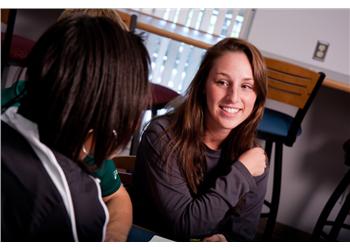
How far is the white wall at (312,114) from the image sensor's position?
2779 millimetres

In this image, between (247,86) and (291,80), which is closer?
(247,86)

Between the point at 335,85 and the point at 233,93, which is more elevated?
the point at 335,85

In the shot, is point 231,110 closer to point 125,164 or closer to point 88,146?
point 125,164

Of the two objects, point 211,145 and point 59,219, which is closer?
point 59,219

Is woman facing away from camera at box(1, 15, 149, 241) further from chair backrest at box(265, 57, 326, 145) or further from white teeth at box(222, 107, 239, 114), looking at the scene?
chair backrest at box(265, 57, 326, 145)

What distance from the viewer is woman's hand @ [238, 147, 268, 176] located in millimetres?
1413

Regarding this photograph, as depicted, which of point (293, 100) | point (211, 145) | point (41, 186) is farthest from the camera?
point (293, 100)

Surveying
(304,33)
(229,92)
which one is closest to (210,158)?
(229,92)

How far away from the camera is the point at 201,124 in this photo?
1488mm

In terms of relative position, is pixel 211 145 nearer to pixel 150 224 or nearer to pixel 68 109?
pixel 150 224

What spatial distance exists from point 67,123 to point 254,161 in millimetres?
778

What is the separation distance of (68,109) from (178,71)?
2.28 m
